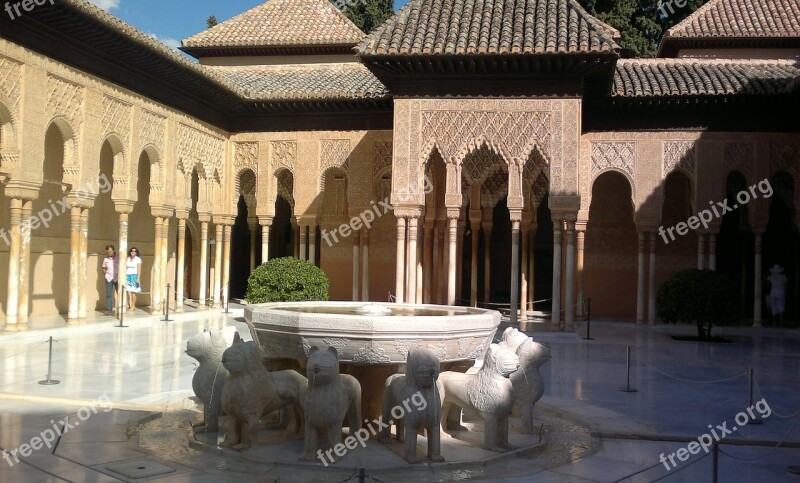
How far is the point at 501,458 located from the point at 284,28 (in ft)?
63.8

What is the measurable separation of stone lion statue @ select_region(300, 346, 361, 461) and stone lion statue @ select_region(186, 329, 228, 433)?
1048 millimetres

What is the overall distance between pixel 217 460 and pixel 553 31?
11.5m

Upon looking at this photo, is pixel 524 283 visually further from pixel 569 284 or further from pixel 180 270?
pixel 180 270

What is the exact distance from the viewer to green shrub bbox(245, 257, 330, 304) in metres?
14.4

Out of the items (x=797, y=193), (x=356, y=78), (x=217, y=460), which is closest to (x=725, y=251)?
(x=797, y=193)

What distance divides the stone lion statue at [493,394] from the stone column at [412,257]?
926cm

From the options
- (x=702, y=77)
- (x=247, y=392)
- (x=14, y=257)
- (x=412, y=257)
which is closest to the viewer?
(x=247, y=392)

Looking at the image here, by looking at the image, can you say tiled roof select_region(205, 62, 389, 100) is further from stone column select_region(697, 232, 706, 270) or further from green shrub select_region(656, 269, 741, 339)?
stone column select_region(697, 232, 706, 270)

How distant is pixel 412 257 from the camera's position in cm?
1504

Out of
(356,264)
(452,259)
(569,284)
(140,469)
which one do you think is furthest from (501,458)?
(356,264)

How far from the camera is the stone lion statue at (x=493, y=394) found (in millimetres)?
5395

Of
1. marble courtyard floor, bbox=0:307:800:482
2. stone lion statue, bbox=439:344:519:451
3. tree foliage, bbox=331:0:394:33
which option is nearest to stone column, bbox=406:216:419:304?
marble courtyard floor, bbox=0:307:800:482

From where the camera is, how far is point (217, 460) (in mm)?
5203

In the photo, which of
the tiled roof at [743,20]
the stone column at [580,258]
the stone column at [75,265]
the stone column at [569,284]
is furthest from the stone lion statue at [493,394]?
the tiled roof at [743,20]
